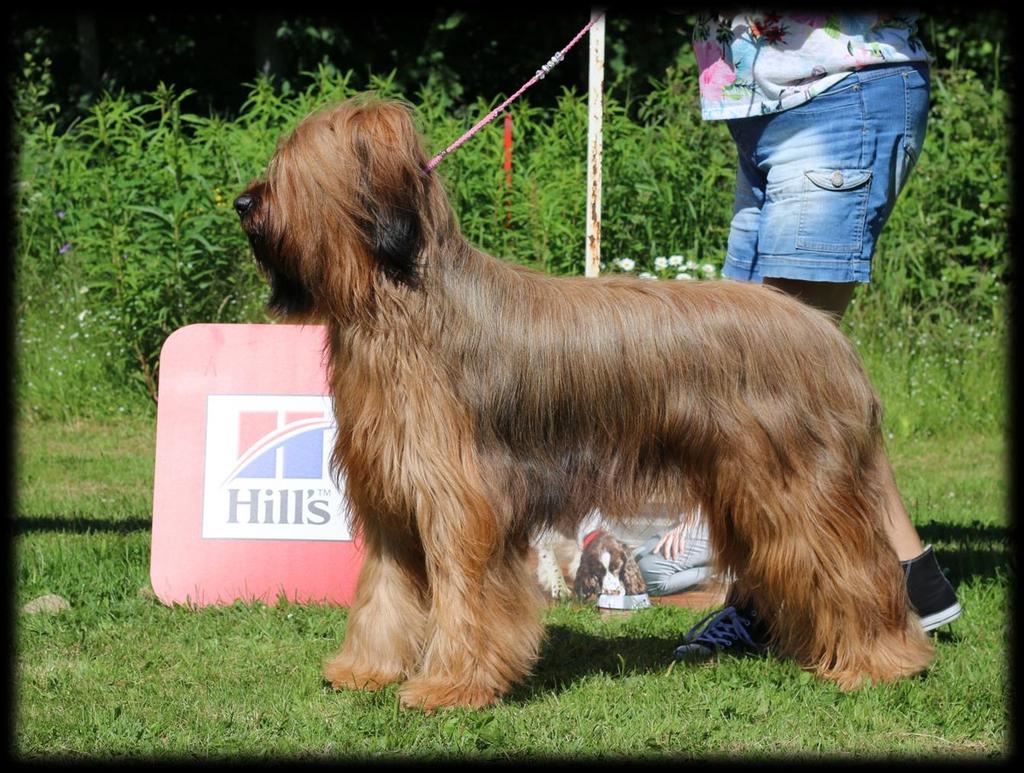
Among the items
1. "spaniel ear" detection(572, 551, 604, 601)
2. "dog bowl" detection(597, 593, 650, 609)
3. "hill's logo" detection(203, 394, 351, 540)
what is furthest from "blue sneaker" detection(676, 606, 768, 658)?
"hill's logo" detection(203, 394, 351, 540)

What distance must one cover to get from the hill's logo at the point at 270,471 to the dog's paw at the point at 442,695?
4.64 feet

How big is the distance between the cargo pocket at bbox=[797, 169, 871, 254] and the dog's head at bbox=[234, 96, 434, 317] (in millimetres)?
1378

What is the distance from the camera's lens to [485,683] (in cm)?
365

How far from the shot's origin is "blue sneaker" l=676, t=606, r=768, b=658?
4395 millimetres

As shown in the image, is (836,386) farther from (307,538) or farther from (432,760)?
(307,538)

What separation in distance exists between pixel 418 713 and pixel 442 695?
9 centimetres

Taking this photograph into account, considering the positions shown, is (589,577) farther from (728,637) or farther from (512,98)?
(512,98)

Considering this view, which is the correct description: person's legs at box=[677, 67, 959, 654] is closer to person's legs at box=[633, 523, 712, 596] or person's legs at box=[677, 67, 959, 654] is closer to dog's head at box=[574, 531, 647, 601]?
person's legs at box=[633, 523, 712, 596]

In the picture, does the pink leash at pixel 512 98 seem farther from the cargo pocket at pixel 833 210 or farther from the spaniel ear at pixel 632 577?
the spaniel ear at pixel 632 577

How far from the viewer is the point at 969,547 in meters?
5.75

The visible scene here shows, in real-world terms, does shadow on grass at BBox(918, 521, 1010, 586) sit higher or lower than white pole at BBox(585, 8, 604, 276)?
lower

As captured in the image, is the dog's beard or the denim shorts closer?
the dog's beard

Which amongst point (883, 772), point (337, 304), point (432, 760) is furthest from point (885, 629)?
point (337, 304)

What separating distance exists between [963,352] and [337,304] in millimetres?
6899
